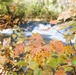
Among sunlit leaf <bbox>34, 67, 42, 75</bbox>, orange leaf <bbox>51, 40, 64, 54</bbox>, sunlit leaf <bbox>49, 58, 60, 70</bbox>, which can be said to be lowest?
sunlit leaf <bbox>34, 67, 42, 75</bbox>

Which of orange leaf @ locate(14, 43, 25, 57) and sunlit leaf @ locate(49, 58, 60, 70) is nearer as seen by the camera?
sunlit leaf @ locate(49, 58, 60, 70)

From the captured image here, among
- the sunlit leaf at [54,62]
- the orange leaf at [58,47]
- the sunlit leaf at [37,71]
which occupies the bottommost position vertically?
the sunlit leaf at [37,71]

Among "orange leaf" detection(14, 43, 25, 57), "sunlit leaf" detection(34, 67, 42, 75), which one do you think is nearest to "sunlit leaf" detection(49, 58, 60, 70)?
"sunlit leaf" detection(34, 67, 42, 75)

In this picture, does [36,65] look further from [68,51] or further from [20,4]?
[20,4]

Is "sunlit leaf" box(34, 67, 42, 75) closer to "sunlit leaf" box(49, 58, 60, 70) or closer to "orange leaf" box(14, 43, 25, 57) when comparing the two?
"sunlit leaf" box(49, 58, 60, 70)

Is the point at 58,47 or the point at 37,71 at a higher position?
the point at 58,47

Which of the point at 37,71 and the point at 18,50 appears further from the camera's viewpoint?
the point at 18,50

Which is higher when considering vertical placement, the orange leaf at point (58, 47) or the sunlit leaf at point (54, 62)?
the orange leaf at point (58, 47)

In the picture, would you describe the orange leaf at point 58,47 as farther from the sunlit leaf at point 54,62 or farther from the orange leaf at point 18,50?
the orange leaf at point 18,50

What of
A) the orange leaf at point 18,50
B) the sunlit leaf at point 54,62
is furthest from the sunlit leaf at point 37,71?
the orange leaf at point 18,50

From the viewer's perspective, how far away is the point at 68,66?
116cm

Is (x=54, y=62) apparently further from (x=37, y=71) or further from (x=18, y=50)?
(x=18, y=50)

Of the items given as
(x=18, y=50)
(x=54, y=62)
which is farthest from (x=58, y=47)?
(x=18, y=50)

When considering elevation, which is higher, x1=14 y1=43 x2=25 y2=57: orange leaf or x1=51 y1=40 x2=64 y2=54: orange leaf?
x1=51 y1=40 x2=64 y2=54: orange leaf
